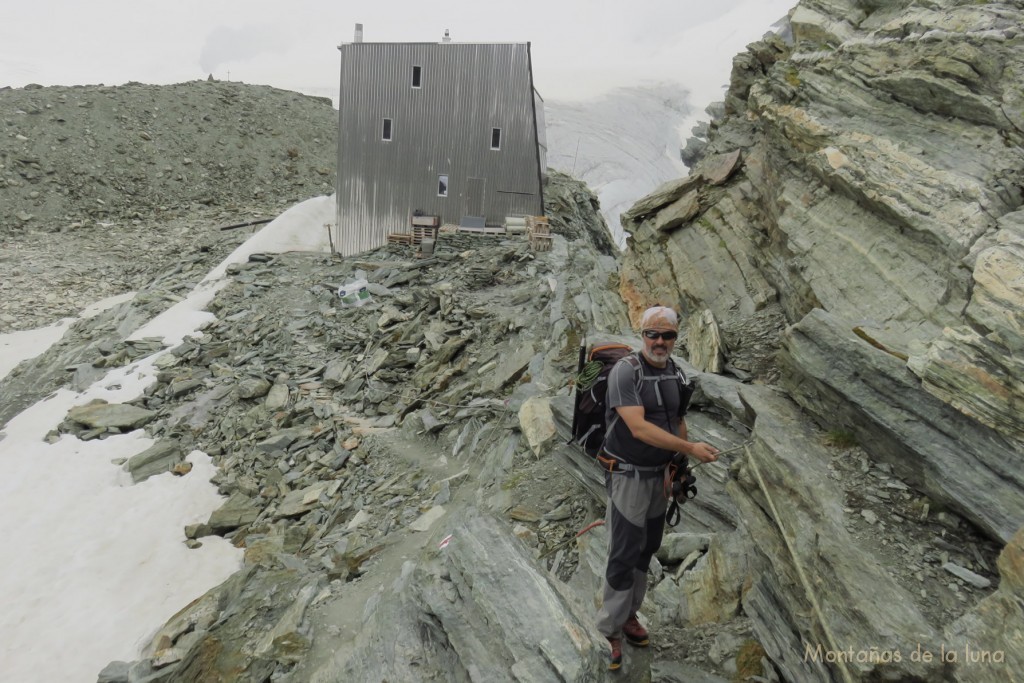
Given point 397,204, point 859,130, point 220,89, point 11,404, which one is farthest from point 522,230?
point 220,89

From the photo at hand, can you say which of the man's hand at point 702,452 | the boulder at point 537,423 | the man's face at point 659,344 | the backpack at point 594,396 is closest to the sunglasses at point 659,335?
the man's face at point 659,344

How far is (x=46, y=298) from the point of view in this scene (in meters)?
29.0

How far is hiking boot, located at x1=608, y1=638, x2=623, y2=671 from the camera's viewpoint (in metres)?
4.74

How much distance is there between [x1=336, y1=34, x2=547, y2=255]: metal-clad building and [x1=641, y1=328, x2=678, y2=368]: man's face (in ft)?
71.9

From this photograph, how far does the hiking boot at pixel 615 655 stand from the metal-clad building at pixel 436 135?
22.5 metres

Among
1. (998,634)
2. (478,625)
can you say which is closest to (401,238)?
(478,625)

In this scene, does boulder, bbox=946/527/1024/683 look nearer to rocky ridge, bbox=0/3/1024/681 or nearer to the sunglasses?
rocky ridge, bbox=0/3/1024/681

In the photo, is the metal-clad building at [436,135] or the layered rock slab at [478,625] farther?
the metal-clad building at [436,135]

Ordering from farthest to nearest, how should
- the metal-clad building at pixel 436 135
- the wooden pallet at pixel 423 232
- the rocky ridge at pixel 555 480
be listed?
the wooden pallet at pixel 423 232 → the metal-clad building at pixel 436 135 → the rocky ridge at pixel 555 480

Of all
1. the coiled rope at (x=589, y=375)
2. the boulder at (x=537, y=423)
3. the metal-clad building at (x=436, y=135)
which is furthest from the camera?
the metal-clad building at (x=436, y=135)

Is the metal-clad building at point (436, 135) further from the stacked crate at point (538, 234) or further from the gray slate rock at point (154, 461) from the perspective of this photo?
the gray slate rock at point (154, 461)

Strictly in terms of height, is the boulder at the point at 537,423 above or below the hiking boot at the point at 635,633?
below

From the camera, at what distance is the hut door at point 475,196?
1025 inches

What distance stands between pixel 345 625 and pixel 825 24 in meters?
12.9
